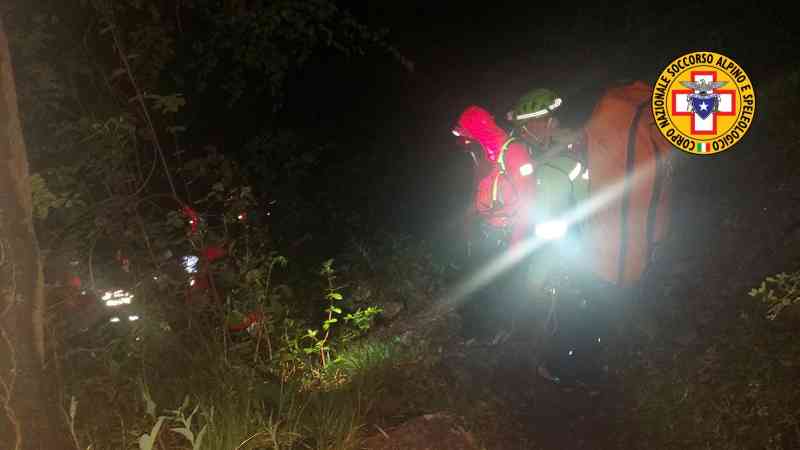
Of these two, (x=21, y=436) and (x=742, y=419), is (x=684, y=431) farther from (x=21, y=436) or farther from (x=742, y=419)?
(x=21, y=436)

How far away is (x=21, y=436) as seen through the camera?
2893 millimetres

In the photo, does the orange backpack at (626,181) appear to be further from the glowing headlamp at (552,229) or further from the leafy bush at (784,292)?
the leafy bush at (784,292)

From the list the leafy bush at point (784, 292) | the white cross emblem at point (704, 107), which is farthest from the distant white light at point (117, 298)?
the white cross emblem at point (704, 107)

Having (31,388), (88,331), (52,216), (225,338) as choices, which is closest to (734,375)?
(225,338)

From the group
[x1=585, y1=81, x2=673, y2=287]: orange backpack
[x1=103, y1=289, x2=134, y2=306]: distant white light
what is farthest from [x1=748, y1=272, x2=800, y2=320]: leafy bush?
[x1=103, y1=289, x2=134, y2=306]: distant white light

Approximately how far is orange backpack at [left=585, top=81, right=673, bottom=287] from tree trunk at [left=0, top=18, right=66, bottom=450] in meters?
3.65

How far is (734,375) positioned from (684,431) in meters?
0.57

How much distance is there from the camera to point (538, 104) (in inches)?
201

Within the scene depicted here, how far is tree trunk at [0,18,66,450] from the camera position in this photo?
276cm

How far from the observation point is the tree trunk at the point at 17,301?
109 inches

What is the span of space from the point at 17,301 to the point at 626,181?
3.84 metres

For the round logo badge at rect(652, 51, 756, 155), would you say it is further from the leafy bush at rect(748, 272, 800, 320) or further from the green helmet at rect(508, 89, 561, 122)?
the leafy bush at rect(748, 272, 800, 320)

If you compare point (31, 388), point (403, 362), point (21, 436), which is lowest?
point (21, 436)

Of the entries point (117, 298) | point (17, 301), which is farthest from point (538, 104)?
point (17, 301)
